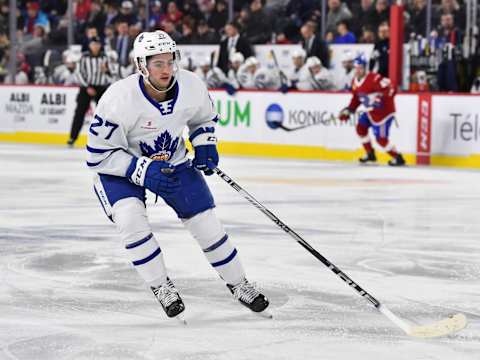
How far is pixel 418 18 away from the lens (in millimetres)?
14484

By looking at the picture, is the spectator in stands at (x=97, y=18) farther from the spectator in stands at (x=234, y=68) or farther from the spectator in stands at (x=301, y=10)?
the spectator in stands at (x=301, y=10)

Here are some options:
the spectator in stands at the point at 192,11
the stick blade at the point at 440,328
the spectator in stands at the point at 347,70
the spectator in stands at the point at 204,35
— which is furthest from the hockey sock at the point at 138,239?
the spectator in stands at the point at 192,11

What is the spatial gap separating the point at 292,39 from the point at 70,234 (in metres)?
9.10

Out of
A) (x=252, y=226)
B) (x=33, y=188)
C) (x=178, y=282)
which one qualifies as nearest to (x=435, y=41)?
(x=33, y=188)

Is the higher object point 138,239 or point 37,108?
point 138,239

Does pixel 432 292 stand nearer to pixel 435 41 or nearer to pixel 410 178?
pixel 410 178

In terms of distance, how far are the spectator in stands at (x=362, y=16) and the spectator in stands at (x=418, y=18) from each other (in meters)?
0.86

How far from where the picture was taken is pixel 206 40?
17.3m

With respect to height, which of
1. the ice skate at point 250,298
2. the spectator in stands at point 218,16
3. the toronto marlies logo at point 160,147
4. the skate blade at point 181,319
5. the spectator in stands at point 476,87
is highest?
the spectator in stands at point 218,16

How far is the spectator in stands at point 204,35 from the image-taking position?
17.3m

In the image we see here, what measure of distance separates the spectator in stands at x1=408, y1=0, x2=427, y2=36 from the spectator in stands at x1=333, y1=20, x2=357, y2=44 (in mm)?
1016

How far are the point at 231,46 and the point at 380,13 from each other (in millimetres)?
2274

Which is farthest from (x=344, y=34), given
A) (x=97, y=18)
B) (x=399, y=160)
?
(x=97, y=18)

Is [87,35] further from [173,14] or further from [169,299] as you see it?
[169,299]
